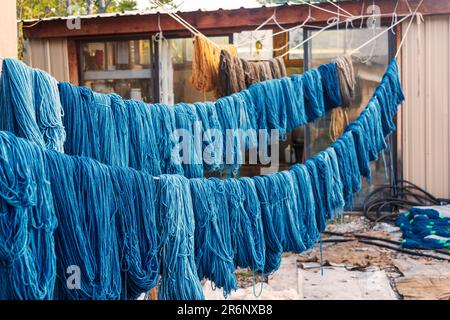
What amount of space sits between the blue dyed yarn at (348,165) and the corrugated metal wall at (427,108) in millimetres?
3962

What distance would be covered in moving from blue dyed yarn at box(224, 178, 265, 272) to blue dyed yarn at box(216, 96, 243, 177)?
126 centimetres

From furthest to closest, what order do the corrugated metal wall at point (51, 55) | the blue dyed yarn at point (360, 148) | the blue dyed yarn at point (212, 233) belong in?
the corrugated metal wall at point (51, 55) < the blue dyed yarn at point (360, 148) < the blue dyed yarn at point (212, 233)

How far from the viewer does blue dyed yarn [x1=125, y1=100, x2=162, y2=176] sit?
4129mm

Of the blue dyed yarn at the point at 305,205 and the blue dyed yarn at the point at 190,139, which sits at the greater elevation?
the blue dyed yarn at the point at 190,139

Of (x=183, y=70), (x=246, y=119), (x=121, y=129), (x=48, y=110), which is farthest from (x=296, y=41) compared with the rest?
(x=48, y=110)

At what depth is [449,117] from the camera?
28.0 ft

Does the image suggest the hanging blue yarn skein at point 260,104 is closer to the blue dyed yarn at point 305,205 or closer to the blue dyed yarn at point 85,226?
the blue dyed yarn at point 305,205

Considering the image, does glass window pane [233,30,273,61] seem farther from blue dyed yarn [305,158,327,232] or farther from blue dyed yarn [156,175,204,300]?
blue dyed yarn [156,175,204,300]

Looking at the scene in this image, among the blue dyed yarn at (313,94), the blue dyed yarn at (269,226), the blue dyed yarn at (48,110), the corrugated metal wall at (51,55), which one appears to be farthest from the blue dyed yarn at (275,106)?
the corrugated metal wall at (51,55)

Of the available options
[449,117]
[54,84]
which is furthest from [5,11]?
[449,117]

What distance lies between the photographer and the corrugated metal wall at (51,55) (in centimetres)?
955

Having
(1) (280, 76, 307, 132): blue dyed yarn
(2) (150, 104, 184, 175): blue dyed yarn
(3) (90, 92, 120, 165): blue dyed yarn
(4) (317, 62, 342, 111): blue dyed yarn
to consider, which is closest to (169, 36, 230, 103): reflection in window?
(4) (317, 62, 342, 111): blue dyed yarn

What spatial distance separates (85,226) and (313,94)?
10.7ft
